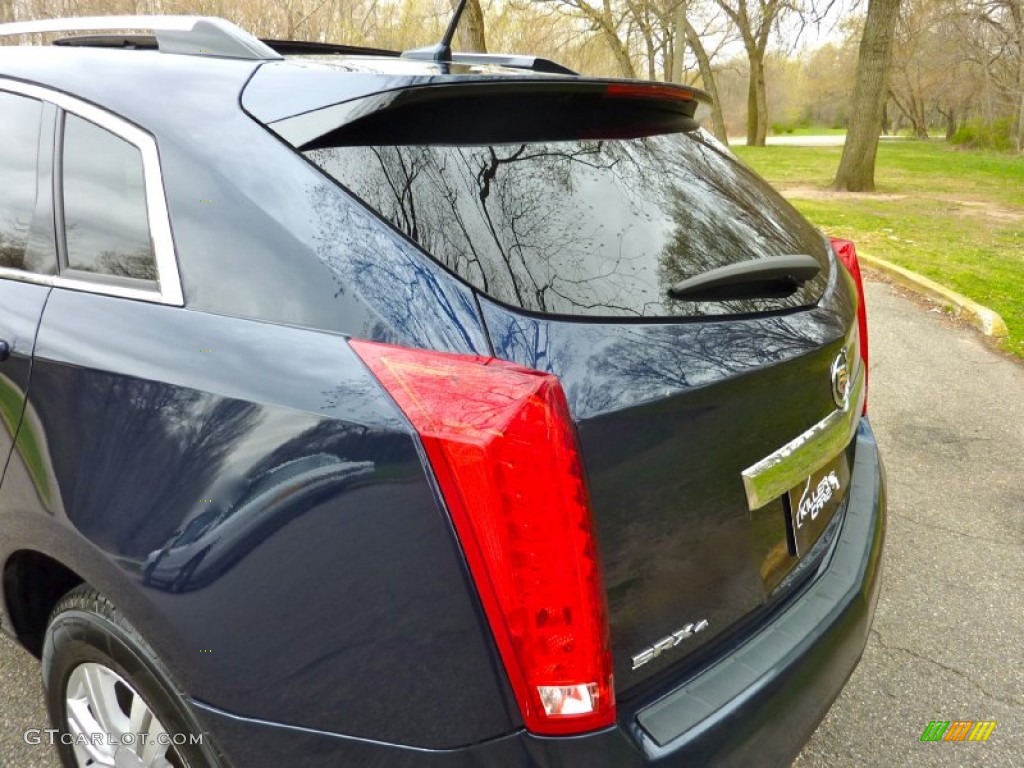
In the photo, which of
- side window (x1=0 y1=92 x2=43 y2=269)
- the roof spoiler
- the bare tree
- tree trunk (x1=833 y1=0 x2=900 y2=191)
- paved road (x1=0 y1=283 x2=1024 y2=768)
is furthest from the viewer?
the bare tree

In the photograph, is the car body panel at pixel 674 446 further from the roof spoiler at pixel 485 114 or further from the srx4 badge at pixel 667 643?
the roof spoiler at pixel 485 114

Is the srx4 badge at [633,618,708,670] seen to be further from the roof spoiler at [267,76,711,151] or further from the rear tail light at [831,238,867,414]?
the rear tail light at [831,238,867,414]

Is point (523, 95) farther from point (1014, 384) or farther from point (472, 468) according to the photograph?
point (1014, 384)

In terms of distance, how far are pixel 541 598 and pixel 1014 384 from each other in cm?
485

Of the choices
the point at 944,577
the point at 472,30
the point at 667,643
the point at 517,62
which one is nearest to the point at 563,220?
the point at 667,643

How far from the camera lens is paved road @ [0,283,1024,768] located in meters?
2.19

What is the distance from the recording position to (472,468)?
1.12 meters

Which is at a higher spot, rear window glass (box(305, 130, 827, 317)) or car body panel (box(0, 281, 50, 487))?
rear window glass (box(305, 130, 827, 317))

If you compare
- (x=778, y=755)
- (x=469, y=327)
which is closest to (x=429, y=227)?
(x=469, y=327)

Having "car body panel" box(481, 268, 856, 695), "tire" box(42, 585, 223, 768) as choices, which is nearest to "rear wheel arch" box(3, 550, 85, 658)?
"tire" box(42, 585, 223, 768)

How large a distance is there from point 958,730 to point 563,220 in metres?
1.94

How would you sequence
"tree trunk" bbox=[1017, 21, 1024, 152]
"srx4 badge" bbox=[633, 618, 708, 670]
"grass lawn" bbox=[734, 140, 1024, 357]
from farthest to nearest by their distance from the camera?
1. "tree trunk" bbox=[1017, 21, 1024, 152]
2. "grass lawn" bbox=[734, 140, 1024, 357]
3. "srx4 badge" bbox=[633, 618, 708, 670]

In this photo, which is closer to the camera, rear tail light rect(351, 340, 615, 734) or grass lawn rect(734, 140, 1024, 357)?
rear tail light rect(351, 340, 615, 734)

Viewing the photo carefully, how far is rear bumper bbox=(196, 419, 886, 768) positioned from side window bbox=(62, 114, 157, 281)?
0.91 metres
